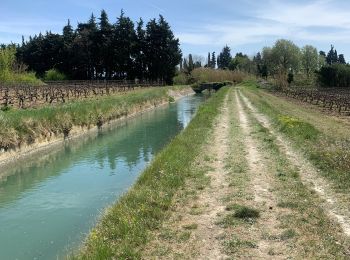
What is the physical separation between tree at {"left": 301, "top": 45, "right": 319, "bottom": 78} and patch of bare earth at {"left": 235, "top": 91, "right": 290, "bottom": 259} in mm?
109667

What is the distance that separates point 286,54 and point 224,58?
62491 millimetres

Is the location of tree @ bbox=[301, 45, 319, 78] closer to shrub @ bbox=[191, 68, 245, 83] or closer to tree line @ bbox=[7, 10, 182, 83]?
shrub @ bbox=[191, 68, 245, 83]

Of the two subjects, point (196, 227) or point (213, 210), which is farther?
point (213, 210)

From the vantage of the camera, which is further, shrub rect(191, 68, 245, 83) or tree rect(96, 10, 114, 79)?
shrub rect(191, 68, 245, 83)

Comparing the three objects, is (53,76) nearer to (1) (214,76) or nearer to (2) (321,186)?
(1) (214,76)

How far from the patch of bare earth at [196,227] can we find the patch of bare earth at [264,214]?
2.15ft

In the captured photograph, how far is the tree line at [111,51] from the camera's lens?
83938mm

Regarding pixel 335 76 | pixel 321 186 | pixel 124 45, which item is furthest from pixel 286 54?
pixel 321 186

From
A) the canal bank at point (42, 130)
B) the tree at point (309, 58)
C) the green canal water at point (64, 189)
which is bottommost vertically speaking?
the green canal water at point (64, 189)

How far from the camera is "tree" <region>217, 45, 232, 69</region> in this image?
559ft

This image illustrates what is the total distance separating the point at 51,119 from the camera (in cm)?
2484

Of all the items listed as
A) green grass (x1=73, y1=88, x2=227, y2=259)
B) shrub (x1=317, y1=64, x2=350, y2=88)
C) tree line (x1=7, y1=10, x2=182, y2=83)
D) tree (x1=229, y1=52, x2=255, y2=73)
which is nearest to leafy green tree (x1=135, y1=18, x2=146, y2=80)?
tree line (x1=7, y1=10, x2=182, y2=83)

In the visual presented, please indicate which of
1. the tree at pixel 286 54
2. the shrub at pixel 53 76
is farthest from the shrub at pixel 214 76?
the shrub at pixel 53 76

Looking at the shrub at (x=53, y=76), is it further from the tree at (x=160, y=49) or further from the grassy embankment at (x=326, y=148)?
the grassy embankment at (x=326, y=148)
